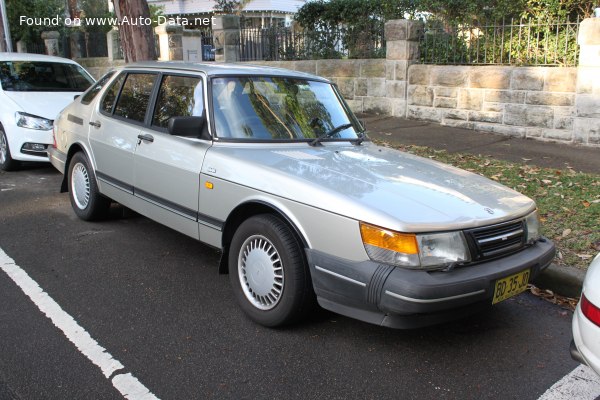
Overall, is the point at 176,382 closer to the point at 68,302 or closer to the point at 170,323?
the point at 170,323

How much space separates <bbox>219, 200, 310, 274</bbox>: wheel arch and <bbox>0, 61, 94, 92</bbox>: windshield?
6131mm

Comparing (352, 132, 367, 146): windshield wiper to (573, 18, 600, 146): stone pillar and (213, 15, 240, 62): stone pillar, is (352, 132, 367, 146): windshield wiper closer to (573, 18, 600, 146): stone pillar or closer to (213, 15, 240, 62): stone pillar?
(573, 18, 600, 146): stone pillar

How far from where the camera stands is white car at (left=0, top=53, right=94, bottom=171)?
319 inches

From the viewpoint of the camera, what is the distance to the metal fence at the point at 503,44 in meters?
9.50

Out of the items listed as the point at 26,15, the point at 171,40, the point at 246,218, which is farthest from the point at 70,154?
the point at 26,15

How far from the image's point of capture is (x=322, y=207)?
3.40 m

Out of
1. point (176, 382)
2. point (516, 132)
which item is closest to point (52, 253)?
point (176, 382)

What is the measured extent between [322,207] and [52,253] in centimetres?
296

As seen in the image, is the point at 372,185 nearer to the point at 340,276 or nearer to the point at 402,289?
the point at 340,276

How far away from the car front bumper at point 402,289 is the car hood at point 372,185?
0.25 meters

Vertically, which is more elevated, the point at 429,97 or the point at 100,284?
Result: the point at 429,97

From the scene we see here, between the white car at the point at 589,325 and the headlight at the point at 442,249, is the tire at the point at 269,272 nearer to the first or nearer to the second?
the headlight at the point at 442,249

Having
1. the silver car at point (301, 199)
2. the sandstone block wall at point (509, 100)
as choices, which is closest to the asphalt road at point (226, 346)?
the silver car at point (301, 199)

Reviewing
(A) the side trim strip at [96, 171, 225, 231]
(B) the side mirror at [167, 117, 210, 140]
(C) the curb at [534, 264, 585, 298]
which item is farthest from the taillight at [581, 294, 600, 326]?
(B) the side mirror at [167, 117, 210, 140]
